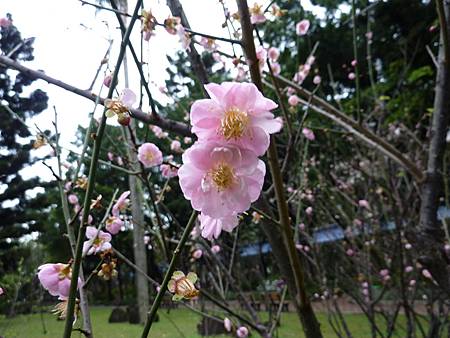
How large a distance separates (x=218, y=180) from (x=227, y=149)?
48mm

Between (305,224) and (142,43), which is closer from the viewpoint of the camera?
(142,43)

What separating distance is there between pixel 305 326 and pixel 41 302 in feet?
4.11

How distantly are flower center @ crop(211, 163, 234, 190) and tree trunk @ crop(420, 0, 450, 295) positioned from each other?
1.08m

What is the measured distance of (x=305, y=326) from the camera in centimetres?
87

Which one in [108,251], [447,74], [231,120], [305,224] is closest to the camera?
[231,120]

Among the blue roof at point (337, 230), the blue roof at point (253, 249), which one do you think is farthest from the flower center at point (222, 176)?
the blue roof at point (253, 249)

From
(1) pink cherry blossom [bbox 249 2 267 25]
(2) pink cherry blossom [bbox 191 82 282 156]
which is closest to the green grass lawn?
(2) pink cherry blossom [bbox 191 82 282 156]

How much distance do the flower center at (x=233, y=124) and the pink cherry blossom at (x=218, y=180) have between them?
0.02m

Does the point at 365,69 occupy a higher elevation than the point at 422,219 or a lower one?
higher

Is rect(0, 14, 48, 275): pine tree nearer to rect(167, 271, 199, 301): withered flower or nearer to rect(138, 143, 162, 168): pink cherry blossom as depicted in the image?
rect(138, 143, 162, 168): pink cherry blossom

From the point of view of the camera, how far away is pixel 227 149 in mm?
428

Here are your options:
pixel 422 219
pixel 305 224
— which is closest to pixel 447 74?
pixel 422 219

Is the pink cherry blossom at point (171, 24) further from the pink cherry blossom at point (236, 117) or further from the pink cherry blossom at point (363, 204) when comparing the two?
the pink cherry blossom at point (363, 204)

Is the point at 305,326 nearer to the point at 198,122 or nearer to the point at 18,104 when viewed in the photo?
the point at 198,122
